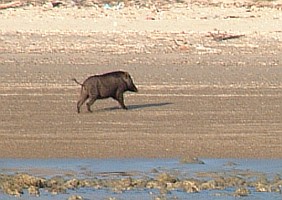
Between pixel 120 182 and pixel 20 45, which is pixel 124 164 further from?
pixel 20 45

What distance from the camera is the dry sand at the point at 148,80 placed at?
38.0 feet

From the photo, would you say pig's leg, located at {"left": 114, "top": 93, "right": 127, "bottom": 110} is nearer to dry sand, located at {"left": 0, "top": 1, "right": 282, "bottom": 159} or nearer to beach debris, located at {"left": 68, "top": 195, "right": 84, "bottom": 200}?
dry sand, located at {"left": 0, "top": 1, "right": 282, "bottom": 159}

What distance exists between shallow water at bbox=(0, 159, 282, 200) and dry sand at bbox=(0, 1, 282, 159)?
0.34 metres

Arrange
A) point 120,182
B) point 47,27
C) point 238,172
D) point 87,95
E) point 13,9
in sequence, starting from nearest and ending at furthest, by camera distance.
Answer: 1. point 120,182
2. point 238,172
3. point 87,95
4. point 47,27
5. point 13,9

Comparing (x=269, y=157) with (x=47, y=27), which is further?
(x=47, y=27)

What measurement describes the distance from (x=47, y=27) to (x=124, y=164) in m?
14.7

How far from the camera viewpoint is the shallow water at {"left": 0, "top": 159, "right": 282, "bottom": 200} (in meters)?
8.86

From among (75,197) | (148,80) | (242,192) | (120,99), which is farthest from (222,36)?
(75,197)

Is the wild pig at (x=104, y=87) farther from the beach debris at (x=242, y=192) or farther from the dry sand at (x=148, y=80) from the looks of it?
the beach debris at (x=242, y=192)

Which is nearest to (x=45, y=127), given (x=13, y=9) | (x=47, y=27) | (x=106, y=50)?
(x=106, y=50)

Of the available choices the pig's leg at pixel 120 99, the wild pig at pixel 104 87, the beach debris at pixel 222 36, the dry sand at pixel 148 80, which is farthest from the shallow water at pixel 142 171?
the beach debris at pixel 222 36

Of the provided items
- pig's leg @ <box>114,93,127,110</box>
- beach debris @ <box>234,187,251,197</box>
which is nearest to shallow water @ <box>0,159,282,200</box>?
beach debris @ <box>234,187,251,197</box>

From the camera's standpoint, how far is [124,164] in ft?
34.0

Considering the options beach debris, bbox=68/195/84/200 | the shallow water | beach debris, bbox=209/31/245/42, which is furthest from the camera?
beach debris, bbox=209/31/245/42
